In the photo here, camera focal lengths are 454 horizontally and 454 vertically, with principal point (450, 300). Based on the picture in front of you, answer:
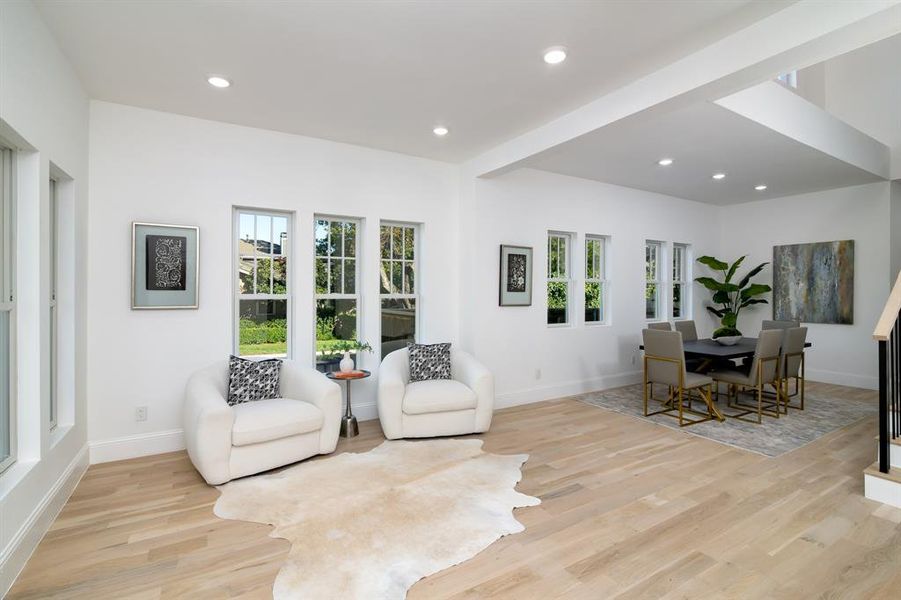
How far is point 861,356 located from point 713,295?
199cm

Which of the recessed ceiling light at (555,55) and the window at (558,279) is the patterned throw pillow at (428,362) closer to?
the window at (558,279)

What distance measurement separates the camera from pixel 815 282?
6711mm

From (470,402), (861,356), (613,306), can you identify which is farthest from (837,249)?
(470,402)

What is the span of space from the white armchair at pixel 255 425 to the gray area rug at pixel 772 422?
328 centimetres

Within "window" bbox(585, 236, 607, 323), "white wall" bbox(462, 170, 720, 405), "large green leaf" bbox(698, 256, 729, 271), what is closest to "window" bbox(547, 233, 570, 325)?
"white wall" bbox(462, 170, 720, 405)

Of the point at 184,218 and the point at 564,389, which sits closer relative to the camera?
the point at 184,218

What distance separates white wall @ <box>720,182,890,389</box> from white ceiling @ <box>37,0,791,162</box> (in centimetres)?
534

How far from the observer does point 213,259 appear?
13.0 feet

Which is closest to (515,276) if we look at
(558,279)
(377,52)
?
(558,279)

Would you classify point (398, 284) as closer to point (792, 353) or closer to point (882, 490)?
point (882, 490)

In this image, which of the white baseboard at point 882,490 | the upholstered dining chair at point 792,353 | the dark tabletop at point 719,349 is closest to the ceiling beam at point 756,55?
the white baseboard at point 882,490

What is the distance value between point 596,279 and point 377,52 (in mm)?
4413

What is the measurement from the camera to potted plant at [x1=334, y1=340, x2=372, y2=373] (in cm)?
420

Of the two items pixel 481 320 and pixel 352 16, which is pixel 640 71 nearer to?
pixel 352 16
